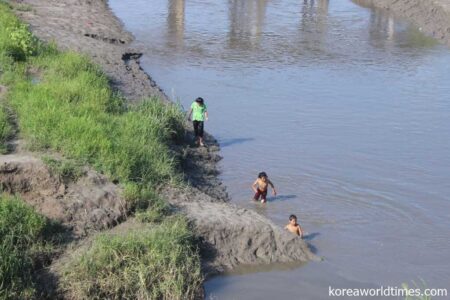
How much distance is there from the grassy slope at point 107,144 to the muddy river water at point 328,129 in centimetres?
79

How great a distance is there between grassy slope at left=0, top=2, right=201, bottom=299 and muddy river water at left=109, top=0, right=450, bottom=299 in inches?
30.9

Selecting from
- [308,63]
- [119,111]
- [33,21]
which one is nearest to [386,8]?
[308,63]

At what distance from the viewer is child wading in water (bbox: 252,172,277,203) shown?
11117mm

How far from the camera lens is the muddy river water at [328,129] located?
9.58m

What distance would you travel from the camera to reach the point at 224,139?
1438 cm

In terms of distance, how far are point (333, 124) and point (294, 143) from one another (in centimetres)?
147

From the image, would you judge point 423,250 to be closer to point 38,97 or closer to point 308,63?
point 38,97

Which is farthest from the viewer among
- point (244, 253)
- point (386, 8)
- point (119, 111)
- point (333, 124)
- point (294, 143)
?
point (386, 8)

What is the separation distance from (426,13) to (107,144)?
20.5 metres

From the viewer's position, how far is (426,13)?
Result: 27.6 m

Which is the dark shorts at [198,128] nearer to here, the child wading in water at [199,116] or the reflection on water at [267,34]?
the child wading in water at [199,116]

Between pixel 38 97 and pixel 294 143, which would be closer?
pixel 38 97

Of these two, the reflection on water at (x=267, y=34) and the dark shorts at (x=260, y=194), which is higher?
the reflection on water at (x=267, y=34)

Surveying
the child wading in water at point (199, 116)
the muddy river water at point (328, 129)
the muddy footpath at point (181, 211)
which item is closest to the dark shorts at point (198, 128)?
the child wading in water at point (199, 116)
